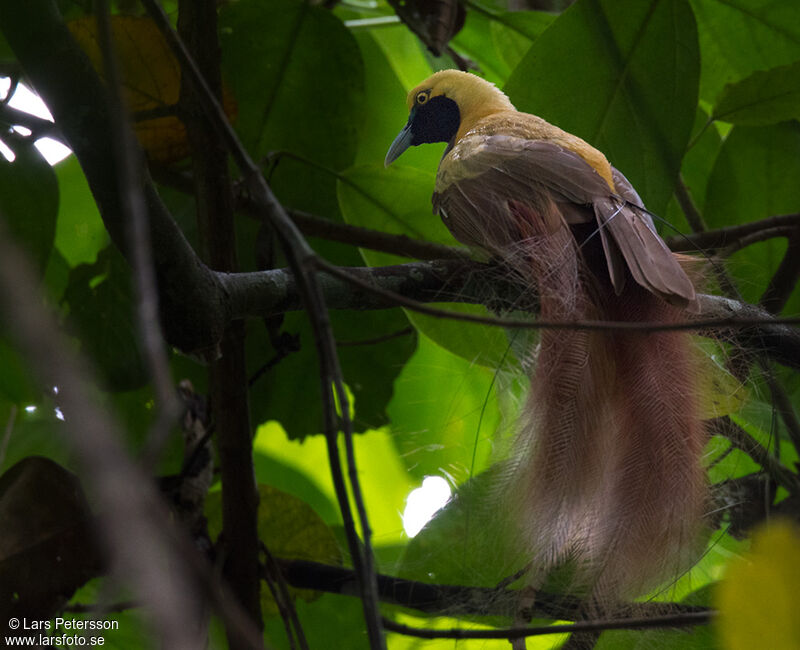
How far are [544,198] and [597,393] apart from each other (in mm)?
281

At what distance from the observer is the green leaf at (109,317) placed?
159cm

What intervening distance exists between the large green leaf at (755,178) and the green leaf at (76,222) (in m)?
1.24

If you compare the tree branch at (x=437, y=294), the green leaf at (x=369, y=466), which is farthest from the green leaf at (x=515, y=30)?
the green leaf at (x=369, y=466)

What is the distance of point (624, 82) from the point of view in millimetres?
1421

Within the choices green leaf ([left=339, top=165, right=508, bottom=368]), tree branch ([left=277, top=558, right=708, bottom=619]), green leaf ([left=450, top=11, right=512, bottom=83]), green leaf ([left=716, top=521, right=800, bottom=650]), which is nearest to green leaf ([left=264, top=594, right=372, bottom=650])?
tree branch ([left=277, top=558, right=708, bottom=619])

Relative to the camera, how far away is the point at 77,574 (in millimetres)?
1281

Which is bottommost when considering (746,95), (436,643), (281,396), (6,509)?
(436,643)

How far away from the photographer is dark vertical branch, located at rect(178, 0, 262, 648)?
54.4 inches

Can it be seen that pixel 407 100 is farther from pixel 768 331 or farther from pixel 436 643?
pixel 436 643

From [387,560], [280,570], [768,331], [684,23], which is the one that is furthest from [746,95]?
[280,570]

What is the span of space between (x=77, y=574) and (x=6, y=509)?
0.14m

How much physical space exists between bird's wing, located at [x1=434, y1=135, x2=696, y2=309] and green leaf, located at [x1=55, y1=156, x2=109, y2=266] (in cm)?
76

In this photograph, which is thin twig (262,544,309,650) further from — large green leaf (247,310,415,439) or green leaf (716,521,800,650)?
green leaf (716,521,800,650)

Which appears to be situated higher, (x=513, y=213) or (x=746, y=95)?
(x=746, y=95)
